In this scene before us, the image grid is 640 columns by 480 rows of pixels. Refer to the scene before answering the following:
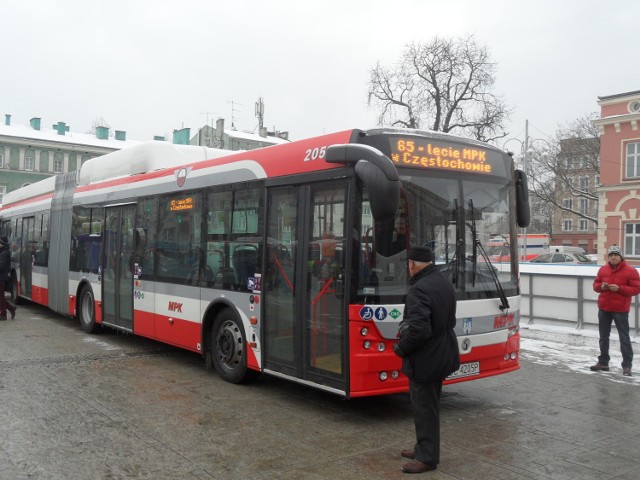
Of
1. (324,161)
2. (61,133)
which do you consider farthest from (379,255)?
(61,133)

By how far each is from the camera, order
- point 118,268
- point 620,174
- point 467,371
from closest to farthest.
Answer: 1. point 467,371
2. point 118,268
3. point 620,174

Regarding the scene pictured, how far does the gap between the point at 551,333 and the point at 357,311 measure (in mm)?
7534

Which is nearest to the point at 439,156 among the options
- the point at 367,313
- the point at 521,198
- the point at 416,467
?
the point at 521,198

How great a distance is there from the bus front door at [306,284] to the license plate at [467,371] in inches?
45.7

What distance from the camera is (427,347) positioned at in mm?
4887

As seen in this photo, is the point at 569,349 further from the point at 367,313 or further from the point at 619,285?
the point at 367,313

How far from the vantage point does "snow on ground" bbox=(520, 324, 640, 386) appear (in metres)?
9.31

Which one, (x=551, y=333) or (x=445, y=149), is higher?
(x=445, y=149)

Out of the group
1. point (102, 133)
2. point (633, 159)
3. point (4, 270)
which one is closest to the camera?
point (4, 270)

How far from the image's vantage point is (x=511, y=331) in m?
6.96

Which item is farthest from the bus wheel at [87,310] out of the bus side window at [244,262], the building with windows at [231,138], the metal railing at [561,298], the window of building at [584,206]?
the window of building at [584,206]

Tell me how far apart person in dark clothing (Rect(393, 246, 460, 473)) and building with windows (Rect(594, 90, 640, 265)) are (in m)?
36.5

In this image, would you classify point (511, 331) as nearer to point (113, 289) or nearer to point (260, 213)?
point (260, 213)

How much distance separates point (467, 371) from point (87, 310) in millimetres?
8170
